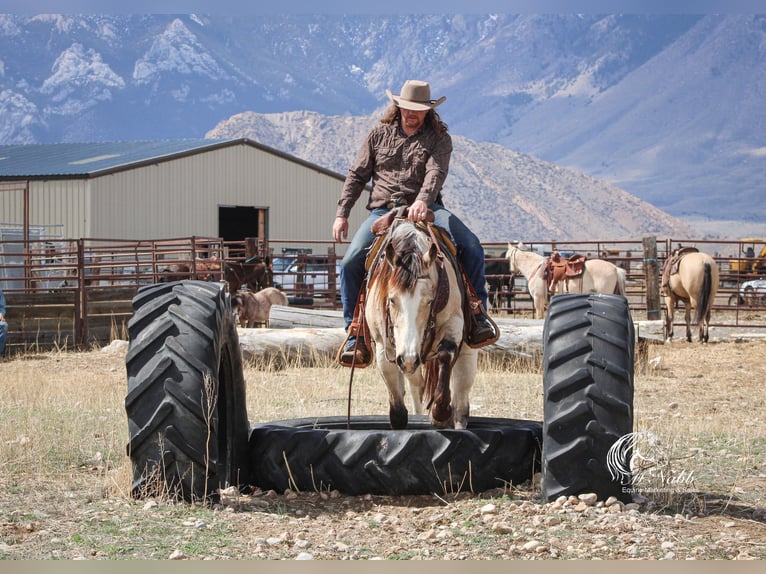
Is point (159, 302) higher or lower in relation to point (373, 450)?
higher

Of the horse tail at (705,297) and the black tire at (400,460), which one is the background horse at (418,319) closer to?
the black tire at (400,460)

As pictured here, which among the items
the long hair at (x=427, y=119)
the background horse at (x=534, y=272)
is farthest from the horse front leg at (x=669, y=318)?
the long hair at (x=427, y=119)

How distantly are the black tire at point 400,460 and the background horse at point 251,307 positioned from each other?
501 inches

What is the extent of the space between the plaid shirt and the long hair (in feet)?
0.12

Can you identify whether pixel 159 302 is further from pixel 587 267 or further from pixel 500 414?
pixel 587 267

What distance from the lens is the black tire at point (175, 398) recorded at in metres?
5.16

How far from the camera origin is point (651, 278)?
22.2 m

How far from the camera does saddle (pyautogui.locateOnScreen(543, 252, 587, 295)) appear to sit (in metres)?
19.8

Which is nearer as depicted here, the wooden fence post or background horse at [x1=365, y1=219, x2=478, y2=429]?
background horse at [x1=365, y1=219, x2=478, y2=429]

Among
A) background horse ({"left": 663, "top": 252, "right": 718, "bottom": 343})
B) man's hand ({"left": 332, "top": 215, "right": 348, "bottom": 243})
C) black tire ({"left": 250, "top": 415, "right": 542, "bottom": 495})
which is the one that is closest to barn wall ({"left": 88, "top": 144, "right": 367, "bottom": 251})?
background horse ({"left": 663, "top": 252, "right": 718, "bottom": 343})

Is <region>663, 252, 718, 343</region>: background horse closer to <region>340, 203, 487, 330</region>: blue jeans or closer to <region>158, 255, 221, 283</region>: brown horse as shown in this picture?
<region>158, 255, 221, 283</region>: brown horse

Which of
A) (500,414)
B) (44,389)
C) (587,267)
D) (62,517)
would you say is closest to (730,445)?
(500,414)

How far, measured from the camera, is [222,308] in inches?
227

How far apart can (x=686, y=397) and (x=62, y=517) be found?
8.12m
